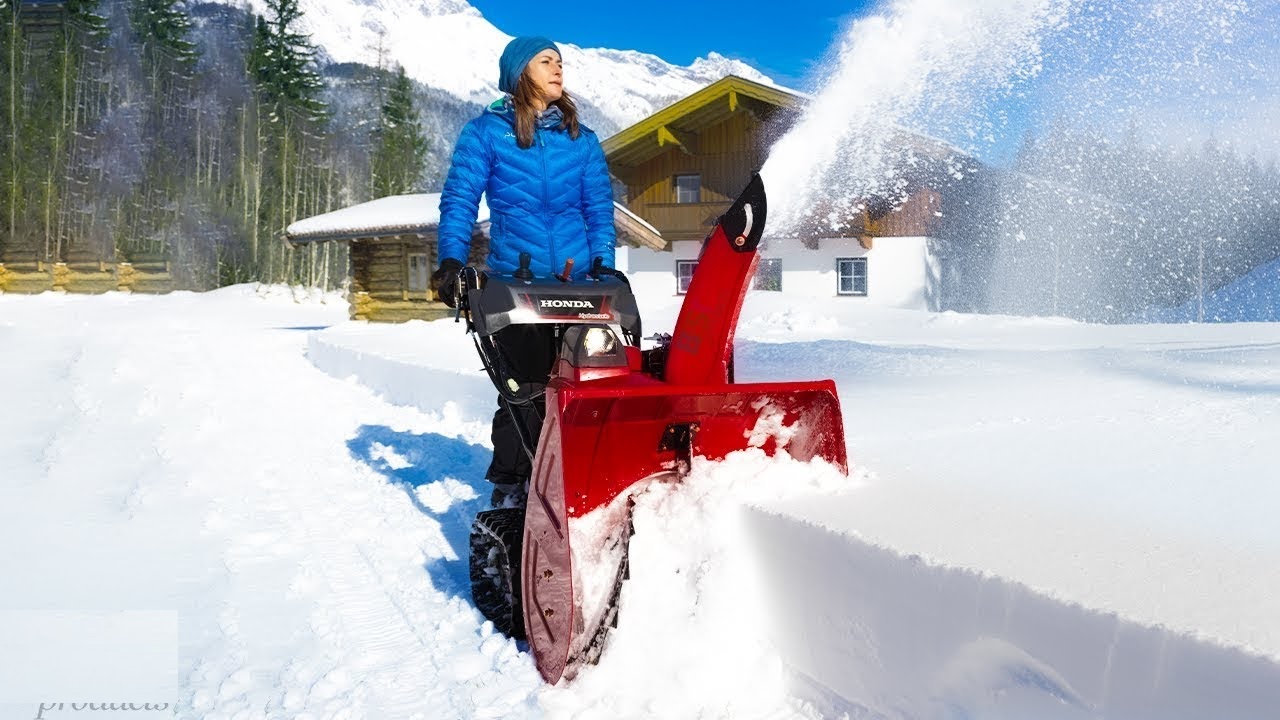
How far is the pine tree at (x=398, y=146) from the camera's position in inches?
2053

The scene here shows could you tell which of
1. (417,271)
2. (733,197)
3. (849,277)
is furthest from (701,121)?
(417,271)

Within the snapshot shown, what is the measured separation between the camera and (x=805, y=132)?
11.9 feet

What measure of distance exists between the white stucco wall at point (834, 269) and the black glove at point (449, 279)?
870 inches

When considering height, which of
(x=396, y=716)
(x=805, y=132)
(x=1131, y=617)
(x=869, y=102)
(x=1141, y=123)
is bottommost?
(x=396, y=716)

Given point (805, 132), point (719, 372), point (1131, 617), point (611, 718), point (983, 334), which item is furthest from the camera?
point (983, 334)

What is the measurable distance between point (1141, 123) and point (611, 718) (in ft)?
99.2

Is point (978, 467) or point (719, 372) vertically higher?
point (719, 372)

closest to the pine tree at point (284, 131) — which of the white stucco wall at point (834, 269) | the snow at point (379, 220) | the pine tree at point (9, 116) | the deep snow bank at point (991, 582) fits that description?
the pine tree at point (9, 116)

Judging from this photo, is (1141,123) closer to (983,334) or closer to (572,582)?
(983,334)

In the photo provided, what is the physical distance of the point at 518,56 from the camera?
315 centimetres

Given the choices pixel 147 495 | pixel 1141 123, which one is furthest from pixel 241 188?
pixel 147 495

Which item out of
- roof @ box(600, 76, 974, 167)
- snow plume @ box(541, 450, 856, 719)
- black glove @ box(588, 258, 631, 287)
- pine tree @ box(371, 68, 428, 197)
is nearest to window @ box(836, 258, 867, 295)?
roof @ box(600, 76, 974, 167)

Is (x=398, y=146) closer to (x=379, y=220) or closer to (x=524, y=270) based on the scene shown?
(x=379, y=220)

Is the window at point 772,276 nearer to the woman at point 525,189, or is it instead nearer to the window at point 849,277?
the window at point 849,277
